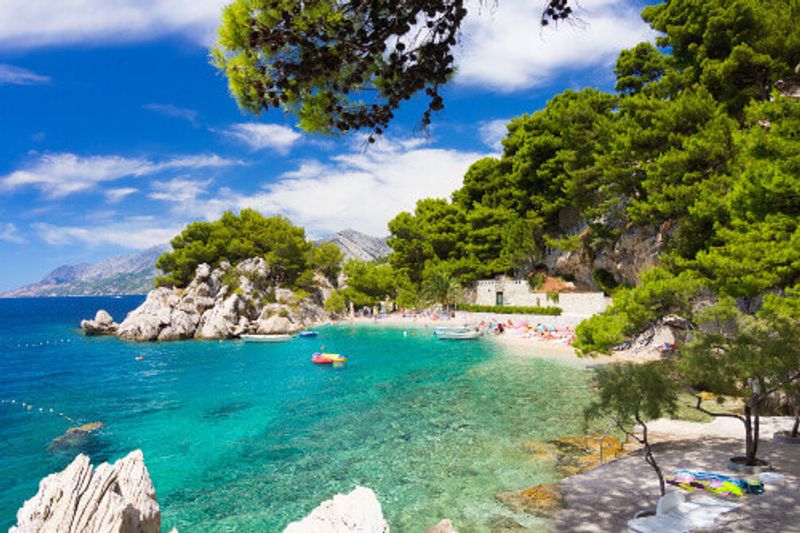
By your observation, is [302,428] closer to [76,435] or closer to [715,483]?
[76,435]

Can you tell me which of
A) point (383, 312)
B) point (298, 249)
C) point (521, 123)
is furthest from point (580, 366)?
point (298, 249)

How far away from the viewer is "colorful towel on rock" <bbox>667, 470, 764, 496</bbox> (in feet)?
28.8

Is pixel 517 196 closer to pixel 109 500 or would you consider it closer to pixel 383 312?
pixel 383 312

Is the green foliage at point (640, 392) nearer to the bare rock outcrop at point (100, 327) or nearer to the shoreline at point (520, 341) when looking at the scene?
the shoreline at point (520, 341)

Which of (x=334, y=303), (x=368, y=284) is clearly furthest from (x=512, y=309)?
(x=334, y=303)

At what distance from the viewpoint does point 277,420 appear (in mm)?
18719

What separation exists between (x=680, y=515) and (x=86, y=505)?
9.69m

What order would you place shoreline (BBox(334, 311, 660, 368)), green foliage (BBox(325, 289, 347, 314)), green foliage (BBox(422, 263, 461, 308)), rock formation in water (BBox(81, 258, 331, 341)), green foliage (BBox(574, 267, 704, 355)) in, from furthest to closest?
1. green foliage (BBox(325, 289, 347, 314))
2. green foliage (BBox(422, 263, 461, 308))
3. rock formation in water (BBox(81, 258, 331, 341))
4. shoreline (BBox(334, 311, 660, 368))
5. green foliage (BBox(574, 267, 704, 355))

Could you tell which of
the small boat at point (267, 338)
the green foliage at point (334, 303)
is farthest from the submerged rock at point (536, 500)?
the green foliage at point (334, 303)

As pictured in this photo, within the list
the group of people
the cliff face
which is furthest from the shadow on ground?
the group of people

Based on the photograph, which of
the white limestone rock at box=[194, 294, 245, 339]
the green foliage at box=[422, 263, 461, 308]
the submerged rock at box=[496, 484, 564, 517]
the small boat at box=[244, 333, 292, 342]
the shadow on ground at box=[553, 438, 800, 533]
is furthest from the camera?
the green foliage at box=[422, 263, 461, 308]

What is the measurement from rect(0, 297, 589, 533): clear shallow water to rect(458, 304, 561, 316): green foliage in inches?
402

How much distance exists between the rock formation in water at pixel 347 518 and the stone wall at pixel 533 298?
3194 centimetres

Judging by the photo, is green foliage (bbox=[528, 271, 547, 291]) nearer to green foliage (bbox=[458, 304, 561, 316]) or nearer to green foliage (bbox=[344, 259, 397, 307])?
green foliage (bbox=[458, 304, 561, 316])
